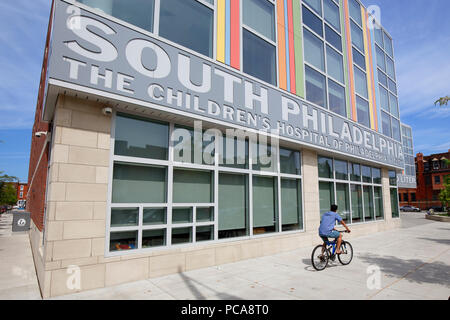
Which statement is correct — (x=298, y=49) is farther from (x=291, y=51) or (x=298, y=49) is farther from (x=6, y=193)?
(x=6, y=193)

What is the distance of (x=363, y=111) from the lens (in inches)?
602

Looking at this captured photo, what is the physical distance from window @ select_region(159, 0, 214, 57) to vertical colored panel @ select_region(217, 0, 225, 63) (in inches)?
8.3

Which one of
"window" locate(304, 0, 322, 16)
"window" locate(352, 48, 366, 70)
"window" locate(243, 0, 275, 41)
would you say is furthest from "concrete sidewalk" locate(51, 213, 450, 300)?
"window" locate(352, 48, 366, 70)

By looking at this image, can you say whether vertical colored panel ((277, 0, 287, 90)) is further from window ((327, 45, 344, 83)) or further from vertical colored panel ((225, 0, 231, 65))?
window ((327, 45, 344, 83))

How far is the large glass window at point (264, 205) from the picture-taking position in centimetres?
873

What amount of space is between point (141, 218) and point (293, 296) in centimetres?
354

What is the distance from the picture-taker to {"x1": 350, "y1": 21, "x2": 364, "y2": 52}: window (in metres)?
15.6

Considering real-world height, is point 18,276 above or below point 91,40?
below

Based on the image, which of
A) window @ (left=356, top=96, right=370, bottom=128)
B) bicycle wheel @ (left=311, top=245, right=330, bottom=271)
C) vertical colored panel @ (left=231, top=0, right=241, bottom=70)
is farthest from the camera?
window @ (left=356, top=96, right=370, bottom=128)

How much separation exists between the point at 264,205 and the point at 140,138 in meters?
4.72

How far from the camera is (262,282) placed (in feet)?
19.2

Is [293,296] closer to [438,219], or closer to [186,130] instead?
[186,130]

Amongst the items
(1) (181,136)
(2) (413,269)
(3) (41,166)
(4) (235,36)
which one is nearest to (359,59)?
(4) (235,36)

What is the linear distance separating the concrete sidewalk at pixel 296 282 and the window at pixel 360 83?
9886 mm
